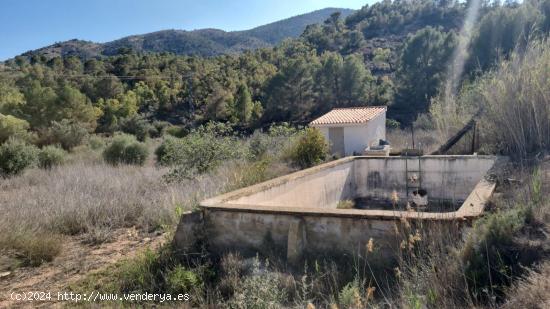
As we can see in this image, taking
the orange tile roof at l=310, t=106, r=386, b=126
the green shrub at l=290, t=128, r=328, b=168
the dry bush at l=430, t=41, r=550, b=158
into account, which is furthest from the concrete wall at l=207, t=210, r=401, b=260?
the orange tile roof at l=310, t=106, r=386, b=126

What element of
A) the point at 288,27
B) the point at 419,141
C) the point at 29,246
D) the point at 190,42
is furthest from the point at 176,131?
the point at 288,27

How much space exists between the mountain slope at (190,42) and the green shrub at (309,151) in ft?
226

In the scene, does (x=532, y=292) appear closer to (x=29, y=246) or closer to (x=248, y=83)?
(x=29, y=246)

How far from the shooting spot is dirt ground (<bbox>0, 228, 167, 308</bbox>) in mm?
4676

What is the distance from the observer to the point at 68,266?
5.35 m

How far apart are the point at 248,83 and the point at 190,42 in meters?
50.2

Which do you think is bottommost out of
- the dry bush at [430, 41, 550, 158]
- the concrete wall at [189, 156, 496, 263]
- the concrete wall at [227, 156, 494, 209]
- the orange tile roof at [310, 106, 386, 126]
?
the concrete wall at [227, 156, 494, 209]

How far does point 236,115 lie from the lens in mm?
38625

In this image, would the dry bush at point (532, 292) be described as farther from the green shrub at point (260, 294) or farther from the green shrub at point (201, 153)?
the green shrub at point (201, 153)

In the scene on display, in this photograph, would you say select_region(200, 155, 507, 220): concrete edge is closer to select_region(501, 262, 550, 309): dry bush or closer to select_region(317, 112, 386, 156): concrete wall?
select_region(501, 262, 550, 309): dry bush

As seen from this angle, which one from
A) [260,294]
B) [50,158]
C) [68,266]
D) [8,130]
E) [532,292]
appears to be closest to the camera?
[532,292]

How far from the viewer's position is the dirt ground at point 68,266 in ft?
15.3

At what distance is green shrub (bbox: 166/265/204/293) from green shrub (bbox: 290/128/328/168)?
9.01m

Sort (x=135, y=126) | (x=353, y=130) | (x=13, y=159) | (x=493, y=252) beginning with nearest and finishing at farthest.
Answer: (x=493, y=252) → (x=13, y=159) → (x=353, y=130) → (x=135, y=126)
